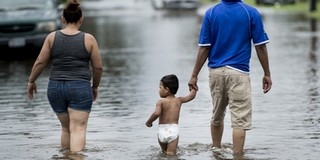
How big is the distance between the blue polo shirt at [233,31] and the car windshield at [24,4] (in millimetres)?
14279

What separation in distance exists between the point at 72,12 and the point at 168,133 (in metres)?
1.42

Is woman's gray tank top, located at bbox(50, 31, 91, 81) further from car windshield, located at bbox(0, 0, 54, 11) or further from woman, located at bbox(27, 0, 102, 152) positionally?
car windshield, located at bbox(0, 0, 54, 11)

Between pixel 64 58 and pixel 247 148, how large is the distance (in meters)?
2.08

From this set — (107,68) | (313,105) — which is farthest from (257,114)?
(107,68)

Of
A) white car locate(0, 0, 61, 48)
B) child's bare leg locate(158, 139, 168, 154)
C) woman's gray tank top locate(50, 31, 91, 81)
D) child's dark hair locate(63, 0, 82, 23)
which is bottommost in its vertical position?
white car locate(0, 0, 61, 48)

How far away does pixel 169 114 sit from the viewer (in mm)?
9289

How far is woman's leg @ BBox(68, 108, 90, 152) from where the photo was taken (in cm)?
909

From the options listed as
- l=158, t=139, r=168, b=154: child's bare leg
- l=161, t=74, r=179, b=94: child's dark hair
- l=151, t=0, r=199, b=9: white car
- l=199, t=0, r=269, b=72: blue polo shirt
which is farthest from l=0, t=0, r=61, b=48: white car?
l=151, t=0, r=199, b=9: white car

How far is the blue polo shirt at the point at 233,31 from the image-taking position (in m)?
8.96

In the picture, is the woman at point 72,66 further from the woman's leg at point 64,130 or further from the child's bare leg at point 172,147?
the child's bare leg at point 172,147

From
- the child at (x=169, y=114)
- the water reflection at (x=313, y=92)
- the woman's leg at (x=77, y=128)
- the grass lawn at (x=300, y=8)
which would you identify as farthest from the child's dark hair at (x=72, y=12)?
the grass lawn at (x=300, y=8)

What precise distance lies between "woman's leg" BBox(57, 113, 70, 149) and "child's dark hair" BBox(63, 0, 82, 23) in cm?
90

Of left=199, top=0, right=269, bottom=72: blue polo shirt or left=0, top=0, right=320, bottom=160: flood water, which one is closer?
left=199, top=0, right=269, bottom=72: blue polo shirt

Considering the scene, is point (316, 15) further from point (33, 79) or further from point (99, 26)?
Result: point (33, 79)
